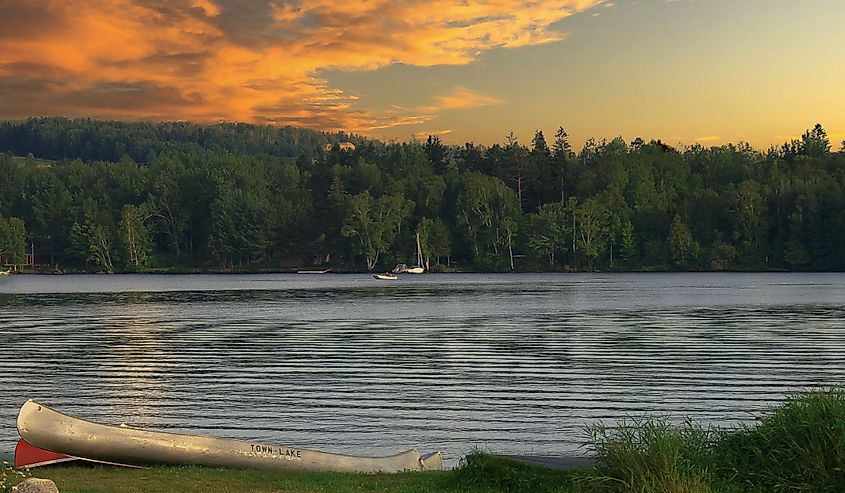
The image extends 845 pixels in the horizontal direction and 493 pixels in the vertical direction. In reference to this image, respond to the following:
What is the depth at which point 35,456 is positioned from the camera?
18250 mm

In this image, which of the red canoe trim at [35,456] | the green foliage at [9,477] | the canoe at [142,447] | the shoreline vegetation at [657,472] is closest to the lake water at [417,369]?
the canoe at [142,447]

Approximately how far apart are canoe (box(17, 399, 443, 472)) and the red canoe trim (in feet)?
0.99

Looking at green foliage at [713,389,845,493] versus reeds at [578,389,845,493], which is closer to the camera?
reeds at [578,389,845,493]

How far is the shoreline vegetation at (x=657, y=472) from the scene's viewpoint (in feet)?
46.5

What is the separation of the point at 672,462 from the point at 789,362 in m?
31.4

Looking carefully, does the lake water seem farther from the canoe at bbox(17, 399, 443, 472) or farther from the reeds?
the reeds

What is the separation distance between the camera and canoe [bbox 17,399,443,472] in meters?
17.7

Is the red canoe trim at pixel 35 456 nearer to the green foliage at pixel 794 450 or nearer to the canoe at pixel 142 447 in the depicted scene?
the canoe at pixel 142 447

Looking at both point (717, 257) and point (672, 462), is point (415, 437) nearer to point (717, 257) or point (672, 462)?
point (672, 462)

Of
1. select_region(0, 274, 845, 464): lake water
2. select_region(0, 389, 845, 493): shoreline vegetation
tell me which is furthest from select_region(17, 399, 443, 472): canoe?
select_region(0, 274, 845, 464): lake water

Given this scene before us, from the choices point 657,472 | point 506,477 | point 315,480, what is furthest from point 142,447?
point 657,472

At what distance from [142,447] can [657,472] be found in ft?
27.9

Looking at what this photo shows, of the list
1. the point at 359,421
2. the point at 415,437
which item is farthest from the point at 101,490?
the point at 359,421

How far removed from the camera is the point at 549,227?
196 metres
